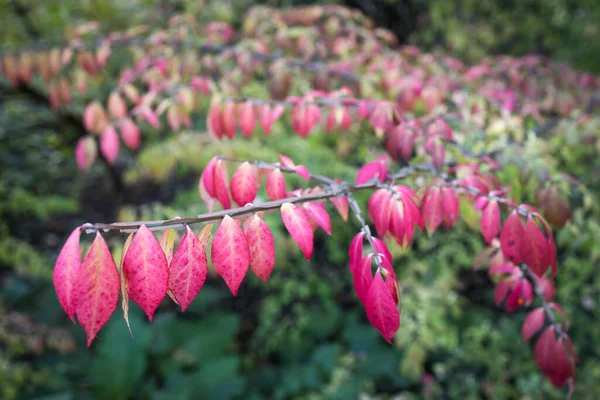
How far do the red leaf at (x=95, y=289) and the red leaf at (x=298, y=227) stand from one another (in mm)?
324

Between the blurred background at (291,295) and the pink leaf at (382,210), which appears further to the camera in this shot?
the blurred background at (291,295)

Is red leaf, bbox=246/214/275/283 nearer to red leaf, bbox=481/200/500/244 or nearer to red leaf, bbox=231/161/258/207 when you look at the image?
red leaf, bbox=231/161/258/207

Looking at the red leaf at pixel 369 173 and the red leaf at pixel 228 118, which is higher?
the red leaf at pixel 369 173

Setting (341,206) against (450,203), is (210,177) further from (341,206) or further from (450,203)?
(450,203)

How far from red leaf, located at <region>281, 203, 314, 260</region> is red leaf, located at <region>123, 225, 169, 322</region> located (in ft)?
0.81

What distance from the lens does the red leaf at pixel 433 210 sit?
99 centimetres

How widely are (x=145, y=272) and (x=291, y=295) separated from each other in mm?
2984

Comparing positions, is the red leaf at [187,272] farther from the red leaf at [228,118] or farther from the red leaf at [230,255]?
the red leaf at [228,118]

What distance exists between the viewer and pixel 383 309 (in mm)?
693

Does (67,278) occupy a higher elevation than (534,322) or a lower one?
higher

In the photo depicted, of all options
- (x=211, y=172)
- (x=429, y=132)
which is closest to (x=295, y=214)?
(x=211, y=172)

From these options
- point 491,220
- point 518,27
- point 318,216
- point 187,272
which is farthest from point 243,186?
point 518,27

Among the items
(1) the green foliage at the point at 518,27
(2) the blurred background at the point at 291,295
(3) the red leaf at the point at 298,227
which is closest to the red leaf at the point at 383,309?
(3) the red leaf at the point at 298,227

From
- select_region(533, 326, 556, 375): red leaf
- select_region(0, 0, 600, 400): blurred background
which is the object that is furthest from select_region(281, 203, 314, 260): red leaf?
select_region(0, 0, 600, 400): blurred background
